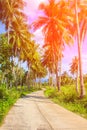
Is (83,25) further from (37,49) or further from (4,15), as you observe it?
(37,49)

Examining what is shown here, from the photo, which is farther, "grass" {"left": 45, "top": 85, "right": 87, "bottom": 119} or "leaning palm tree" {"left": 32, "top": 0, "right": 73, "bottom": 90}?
"leaning palm tree" {"left": 32, "top": 0, "right": 73, "bottom": 90}

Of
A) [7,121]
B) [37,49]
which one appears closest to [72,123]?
[7,121]

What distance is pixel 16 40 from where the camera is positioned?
1917 inches

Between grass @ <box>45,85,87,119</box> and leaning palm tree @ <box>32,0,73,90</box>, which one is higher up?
leaning palm tree @ <box>32,0,73,90</box>

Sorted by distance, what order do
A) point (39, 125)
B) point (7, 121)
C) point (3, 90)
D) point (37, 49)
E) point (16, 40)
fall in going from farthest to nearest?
point (37, 49), point (16, 40), point (3, 90), point (7, 121), point (39, 125)

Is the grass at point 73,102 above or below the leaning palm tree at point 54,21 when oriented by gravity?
below

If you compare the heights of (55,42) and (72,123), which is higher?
(55,42)

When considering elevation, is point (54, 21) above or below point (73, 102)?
above

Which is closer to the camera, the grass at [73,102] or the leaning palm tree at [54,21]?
the grass at [73,102]

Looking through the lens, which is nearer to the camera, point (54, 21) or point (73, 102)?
point (73, 102)

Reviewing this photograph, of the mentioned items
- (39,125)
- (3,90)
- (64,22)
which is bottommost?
(39,125)

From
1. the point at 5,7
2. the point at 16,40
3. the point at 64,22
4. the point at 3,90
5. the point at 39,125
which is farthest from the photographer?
the point at 16,40

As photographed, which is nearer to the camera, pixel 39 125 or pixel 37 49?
pixel 39 125

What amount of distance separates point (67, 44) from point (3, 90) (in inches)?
638
